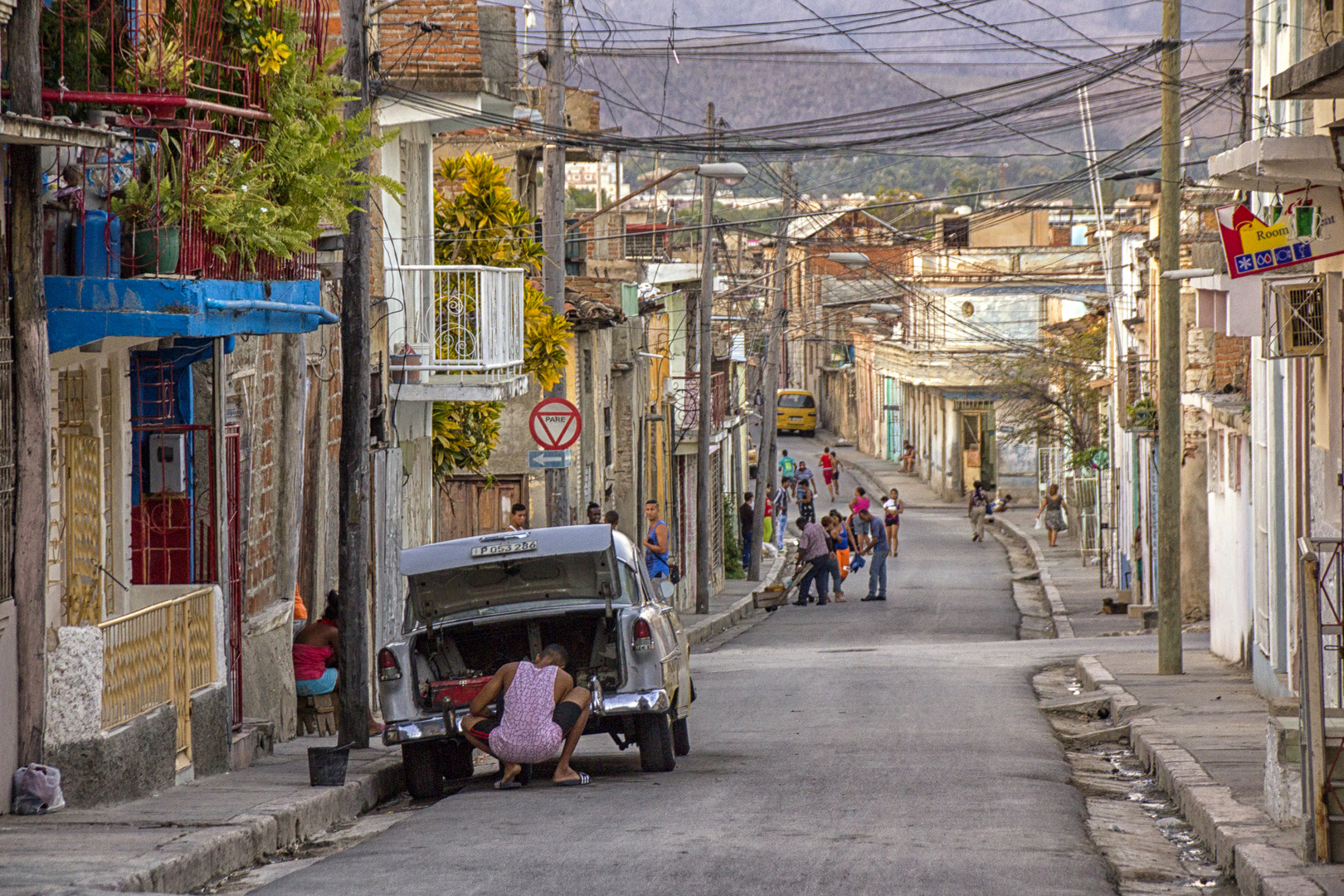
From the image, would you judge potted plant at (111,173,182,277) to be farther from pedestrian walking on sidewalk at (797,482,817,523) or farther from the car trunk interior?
pedestrian walking on sidewalk at (797,482,817,523)

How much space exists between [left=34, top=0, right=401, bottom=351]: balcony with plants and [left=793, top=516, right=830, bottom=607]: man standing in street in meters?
22.2

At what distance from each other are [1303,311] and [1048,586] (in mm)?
24709

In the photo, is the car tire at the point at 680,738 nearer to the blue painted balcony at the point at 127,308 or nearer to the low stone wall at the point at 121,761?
the low stone wall at the point at 121,761

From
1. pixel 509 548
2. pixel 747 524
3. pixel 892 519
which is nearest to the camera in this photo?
pixel 509 548

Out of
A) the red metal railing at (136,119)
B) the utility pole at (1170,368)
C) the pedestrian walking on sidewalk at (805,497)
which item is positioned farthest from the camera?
the pedestrian walking on sidewalk at (805,497)

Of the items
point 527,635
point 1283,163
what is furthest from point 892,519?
point 1283,163

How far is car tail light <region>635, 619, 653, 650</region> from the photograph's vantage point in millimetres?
12398

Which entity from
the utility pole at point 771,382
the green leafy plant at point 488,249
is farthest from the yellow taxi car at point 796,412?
the green leafy plant at point 488,249

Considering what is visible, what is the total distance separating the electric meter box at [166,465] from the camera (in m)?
12.7

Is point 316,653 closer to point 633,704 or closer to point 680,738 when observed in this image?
point 680,738

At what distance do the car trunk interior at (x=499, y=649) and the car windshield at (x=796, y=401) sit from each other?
79.1m

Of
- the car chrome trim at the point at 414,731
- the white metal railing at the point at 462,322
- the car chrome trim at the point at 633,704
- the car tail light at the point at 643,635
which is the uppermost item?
the white metal railing at the point at 462,322

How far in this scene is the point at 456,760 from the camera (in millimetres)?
13094

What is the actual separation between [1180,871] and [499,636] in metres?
6.03
